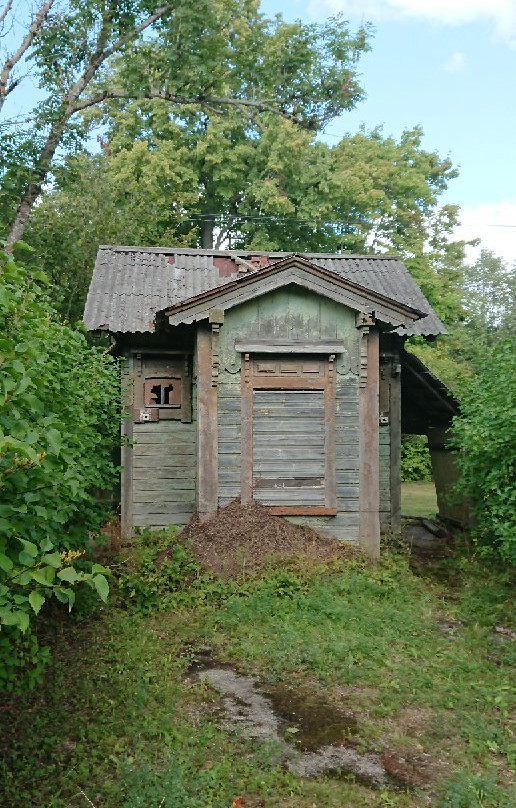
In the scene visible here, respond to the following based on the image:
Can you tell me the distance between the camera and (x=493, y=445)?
8266mm

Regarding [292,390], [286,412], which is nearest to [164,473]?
[286,412]

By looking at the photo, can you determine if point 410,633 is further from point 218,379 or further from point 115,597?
point 218,379

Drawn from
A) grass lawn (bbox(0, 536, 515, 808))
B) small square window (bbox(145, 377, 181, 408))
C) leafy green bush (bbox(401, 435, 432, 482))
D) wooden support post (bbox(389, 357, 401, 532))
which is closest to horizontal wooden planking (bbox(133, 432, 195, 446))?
small square window (bbox(145, 377, 181, 408))

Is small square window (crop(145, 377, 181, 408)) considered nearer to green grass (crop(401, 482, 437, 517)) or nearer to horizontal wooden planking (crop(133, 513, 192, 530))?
horizontal wooden planking (crop(133, 513, 192, 530))

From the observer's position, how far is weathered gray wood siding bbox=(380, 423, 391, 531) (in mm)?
11422

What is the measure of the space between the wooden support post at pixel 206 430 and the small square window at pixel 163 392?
1.37m

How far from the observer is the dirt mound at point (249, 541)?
872 cm

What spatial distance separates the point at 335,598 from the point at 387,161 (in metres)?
23.8

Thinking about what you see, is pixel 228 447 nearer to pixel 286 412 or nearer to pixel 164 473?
pixel 286 412

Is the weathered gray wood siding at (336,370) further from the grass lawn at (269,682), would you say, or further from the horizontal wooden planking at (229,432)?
the grass lawn at (269,682)

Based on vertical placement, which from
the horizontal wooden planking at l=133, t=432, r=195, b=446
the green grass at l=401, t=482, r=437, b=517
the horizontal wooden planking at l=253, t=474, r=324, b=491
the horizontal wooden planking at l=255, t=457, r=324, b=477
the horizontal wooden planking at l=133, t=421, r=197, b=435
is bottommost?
the green grass at l=401, t=482, r=437, b=517

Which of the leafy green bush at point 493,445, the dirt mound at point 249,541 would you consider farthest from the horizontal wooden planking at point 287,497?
the leafy green bush at point 493,445

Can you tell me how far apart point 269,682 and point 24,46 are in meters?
15.1

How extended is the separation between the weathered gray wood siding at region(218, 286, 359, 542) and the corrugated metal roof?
1.55 m
